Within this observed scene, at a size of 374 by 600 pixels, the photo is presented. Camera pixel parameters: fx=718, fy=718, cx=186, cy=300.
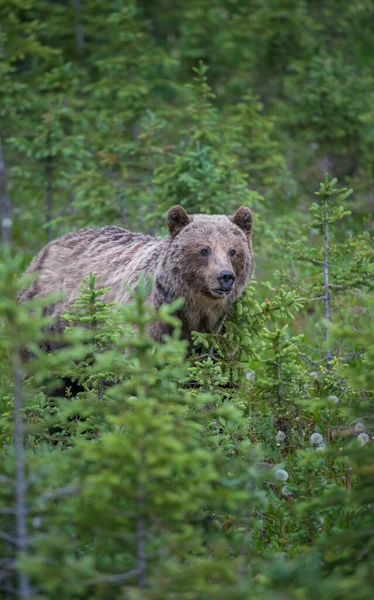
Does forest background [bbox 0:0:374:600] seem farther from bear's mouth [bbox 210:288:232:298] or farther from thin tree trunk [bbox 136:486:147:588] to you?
bear's mouth [bbox 210:288:232:298]

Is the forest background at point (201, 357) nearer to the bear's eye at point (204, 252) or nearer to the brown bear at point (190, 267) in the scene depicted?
the brown bear at point (190, 267)

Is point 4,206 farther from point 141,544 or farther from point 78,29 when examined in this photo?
point 141,544

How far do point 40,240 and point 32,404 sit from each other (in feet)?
21.8

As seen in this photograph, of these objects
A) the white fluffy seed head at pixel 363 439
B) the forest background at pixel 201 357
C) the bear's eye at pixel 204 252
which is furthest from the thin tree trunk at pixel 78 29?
the white fluffy seed head at pixel 363 439

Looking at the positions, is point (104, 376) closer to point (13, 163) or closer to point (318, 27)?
point (13, 163)

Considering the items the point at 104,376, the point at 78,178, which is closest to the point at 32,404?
the point at 104,376

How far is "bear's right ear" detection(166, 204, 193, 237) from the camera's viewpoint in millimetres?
5562

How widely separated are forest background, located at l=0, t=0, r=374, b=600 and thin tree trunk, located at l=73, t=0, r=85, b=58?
4cm

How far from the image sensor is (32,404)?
4488 mm

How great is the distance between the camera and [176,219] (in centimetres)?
562

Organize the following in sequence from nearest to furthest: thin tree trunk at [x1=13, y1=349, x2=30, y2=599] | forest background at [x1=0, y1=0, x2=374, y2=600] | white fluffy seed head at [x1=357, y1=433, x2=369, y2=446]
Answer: thin tree trunk at [x1=13, y1=349, x2=30, y2=599]
forest background at [x1=0, y1=0, x2=374, y2=600]
white fluffy seed head at [x1=357, y1=433, x2=369, y2=446]

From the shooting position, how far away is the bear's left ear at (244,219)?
18.7ft

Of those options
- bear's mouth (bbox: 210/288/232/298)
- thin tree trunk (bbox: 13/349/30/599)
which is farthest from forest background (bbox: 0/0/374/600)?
bear's mouth (bbox: 210/288/232/298)

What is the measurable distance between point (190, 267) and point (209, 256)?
167 mm
